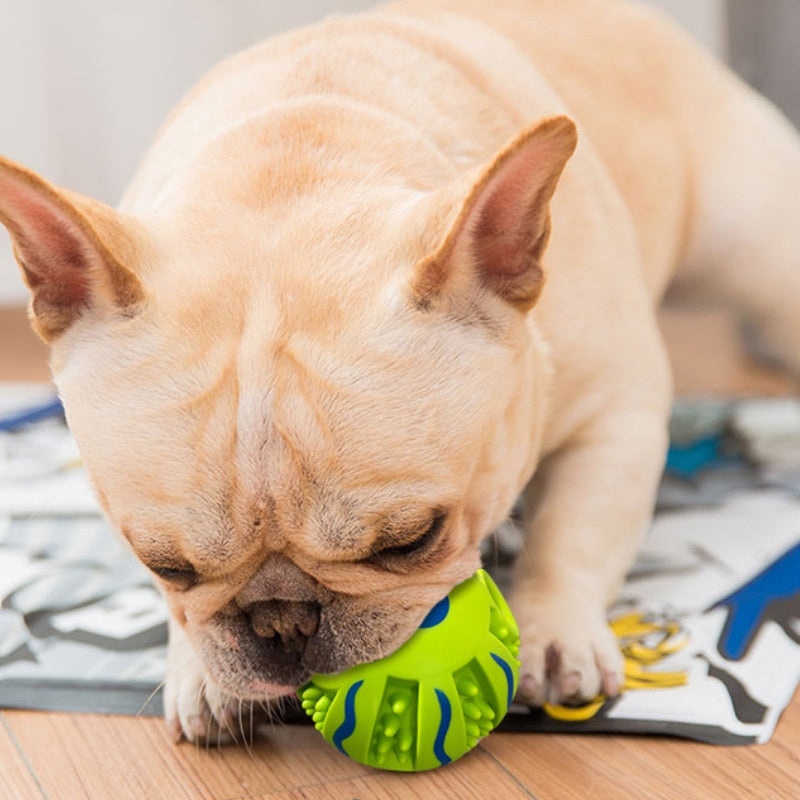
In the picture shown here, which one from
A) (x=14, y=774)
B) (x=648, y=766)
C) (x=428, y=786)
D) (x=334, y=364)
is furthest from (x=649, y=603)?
(x=14, y=774)

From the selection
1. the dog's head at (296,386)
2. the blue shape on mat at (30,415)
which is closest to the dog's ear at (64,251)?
the dog's head at (296,386)

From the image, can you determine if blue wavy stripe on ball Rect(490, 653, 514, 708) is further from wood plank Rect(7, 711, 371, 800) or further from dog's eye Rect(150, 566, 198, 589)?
dog's eye Rect(150, 566, 198, 589)

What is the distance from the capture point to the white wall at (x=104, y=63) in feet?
14.4

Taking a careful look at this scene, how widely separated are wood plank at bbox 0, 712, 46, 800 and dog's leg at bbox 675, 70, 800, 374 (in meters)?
1.88

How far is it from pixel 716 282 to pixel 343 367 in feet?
5.68

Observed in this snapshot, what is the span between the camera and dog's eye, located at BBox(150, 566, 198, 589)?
160 cm

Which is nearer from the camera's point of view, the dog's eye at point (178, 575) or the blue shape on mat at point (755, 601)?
the dog's eye at point (178, 575)

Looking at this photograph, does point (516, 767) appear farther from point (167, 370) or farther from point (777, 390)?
point (777, 390)

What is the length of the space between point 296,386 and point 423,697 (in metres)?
0.42

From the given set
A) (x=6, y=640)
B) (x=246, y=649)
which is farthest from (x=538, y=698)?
(x=6, y=640)

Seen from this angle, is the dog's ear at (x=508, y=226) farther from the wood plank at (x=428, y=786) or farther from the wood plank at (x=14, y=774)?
the wood plank at (x=14, y=774)

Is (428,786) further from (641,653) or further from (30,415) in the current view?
(30,415)

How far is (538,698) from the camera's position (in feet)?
6.07

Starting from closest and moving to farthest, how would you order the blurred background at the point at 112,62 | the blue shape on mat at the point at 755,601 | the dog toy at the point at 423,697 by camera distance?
the dog toy at the point at 423,697 → the blue shape on mat at the point at 755,601 → the blurred background at the point at 112,62
